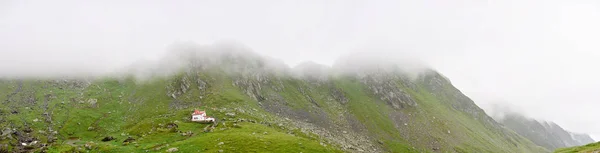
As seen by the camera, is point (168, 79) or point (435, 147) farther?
point (168, 79)

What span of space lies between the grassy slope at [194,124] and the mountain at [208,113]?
0.99 feet

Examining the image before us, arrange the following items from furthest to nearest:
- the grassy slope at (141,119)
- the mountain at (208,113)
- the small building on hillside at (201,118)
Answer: the small building on hillside at (201,118) < the mountain at (208,113) < the grassy slope at (141,119)

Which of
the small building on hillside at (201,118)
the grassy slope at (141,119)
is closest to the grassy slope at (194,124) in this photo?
the grassy slope at (141,119)

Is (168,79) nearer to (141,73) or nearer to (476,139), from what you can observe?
(141,73)

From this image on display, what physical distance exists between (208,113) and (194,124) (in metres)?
16.5

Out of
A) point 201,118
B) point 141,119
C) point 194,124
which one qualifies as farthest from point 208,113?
point 141,119

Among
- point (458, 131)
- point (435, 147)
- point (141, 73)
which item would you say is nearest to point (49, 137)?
point (141, 73)

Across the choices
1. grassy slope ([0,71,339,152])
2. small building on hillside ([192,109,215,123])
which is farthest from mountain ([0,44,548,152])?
small building on hillside ([192,109,215,123])

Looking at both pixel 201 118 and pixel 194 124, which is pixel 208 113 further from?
pixel 194 124

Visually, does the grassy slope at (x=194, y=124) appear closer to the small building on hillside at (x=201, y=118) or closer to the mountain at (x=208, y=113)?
the mountain at (x=208, y=113)

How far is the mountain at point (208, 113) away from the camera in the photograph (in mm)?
79125

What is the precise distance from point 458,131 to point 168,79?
170231 mm

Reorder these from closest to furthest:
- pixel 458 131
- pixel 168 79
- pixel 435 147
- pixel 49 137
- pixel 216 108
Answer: pixel 49 137, pixel 216 108, pixel 435 147, pixel 168 79, pixel 458 131

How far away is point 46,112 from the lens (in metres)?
112
